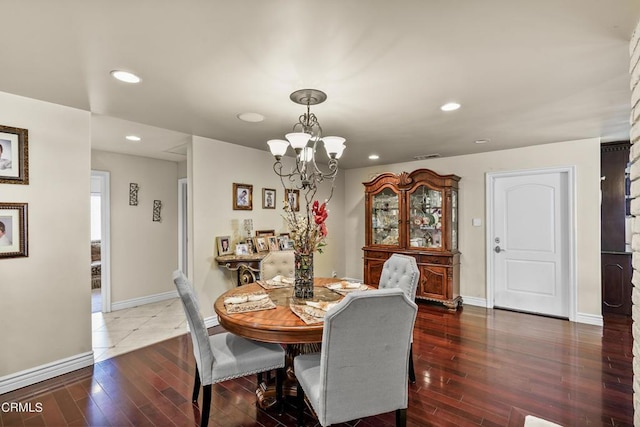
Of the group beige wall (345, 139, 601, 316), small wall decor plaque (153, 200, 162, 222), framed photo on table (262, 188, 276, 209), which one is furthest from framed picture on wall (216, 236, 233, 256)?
beige wall (345, 139, 601, 316)

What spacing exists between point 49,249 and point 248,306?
1901 millimetres

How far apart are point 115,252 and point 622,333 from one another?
21.2 feet

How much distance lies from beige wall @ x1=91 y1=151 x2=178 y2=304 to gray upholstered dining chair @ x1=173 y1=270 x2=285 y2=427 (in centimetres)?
319

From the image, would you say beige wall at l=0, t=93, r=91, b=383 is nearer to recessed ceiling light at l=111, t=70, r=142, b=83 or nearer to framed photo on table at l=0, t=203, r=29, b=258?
framed photo on table at l=0, t=203, r=29, b=258

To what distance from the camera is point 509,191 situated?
14.6ft

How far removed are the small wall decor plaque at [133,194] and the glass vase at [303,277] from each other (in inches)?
138

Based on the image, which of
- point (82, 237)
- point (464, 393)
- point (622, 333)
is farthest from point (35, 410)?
point (622, 333)

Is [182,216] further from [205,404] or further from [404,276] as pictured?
[404,276]

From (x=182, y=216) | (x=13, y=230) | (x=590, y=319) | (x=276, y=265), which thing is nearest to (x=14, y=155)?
(x=13, y=230)

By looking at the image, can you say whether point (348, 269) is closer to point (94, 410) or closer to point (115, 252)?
point (115, 252)

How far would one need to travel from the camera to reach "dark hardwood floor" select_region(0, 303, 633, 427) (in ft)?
6.86

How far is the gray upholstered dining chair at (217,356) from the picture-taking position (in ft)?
6.28

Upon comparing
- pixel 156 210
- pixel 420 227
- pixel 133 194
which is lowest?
pixel 420 227

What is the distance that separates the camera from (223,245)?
3916 mm
